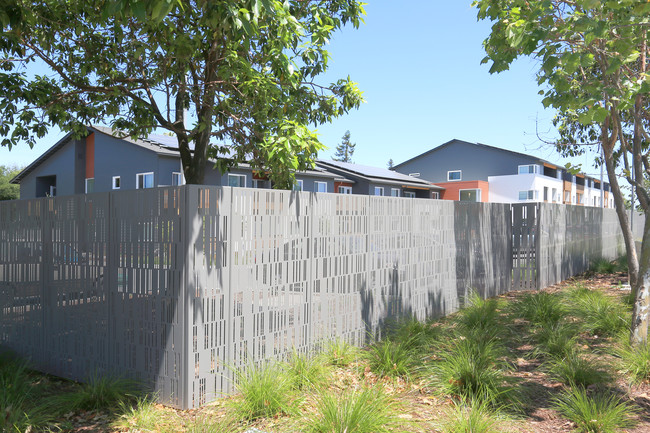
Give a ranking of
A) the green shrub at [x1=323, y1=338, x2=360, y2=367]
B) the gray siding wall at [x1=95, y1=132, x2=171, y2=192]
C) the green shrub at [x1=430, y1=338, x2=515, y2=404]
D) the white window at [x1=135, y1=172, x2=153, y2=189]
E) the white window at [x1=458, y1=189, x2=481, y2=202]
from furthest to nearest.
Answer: the white window at [x1=458, y1=189, x2=481, y2=202]
the white window at [x1=135, y1=172, x2=153, y2=189]
the gray siding wall at [x1=95, y1=132, x2=171, y2=192]
the green shrub at [x1=323, y1=338, x2=360, y2=367]
the green shrub at [x1=430, y1=338, x2=515, y2=404]

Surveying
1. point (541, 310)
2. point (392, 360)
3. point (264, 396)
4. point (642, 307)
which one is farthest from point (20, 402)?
point (541, 310)

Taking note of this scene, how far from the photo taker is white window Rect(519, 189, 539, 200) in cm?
3809

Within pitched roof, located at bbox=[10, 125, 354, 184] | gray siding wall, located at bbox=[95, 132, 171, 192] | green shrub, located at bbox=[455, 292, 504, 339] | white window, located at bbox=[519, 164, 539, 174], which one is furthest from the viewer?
white window, located at bbox=[519, 164, 539, 174]

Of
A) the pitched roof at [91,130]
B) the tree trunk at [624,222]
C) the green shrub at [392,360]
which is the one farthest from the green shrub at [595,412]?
the pitched roof at [91,130]

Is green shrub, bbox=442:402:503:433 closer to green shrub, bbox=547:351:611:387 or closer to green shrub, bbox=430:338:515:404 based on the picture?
green shrub, bbox=430:338:515:404

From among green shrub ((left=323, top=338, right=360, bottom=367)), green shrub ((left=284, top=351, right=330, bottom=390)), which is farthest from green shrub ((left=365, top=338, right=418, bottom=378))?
green shrub ((left=284, top=351, right=330, bottom=390))

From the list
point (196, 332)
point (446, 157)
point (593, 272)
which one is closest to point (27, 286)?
point (196, 332)

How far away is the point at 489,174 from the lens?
41500 millimetres

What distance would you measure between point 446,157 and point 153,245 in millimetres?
40829

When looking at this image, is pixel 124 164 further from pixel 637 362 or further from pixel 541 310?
pixel 637 362

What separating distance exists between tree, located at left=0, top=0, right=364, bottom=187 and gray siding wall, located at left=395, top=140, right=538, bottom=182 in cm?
3543

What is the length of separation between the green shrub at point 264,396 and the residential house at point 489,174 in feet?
113

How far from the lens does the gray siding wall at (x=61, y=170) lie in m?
28.0

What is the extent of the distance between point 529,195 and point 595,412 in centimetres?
3681
